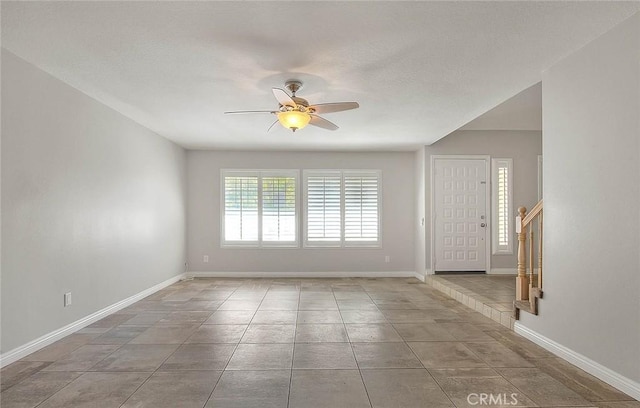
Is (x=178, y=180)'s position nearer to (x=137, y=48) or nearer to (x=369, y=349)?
(x=137, y=48)

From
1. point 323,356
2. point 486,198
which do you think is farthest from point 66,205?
point 486,198

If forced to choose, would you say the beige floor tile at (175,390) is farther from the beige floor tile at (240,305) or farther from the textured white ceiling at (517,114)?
the textured white ceiling at (517,114)

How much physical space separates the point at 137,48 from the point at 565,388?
3998 millimetres

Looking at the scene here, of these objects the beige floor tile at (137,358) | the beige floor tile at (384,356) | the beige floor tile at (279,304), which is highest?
the beige floor tile at (384,356)

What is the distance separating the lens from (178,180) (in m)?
6.55

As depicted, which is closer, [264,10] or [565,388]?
[264,10]

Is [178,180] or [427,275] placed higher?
[178,180]

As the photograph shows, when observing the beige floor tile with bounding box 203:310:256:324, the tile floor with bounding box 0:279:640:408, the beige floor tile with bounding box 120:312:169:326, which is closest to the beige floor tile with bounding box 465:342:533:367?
the tile floor with bounding box 0:279:640:408

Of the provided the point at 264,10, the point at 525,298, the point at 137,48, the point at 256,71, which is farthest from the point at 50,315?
the point at 525,298

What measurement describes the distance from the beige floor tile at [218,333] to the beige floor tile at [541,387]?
2.38 m

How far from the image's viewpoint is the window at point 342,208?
703cm

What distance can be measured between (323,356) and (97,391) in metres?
1.68

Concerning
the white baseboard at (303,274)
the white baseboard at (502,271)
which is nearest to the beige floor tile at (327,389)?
the white baseboard at (303,274)

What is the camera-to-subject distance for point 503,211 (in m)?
6.44
